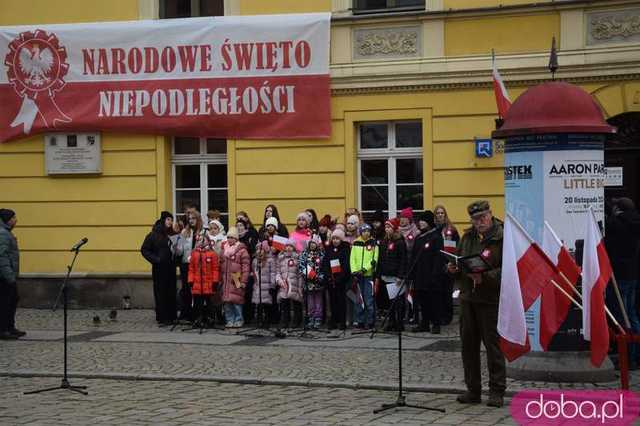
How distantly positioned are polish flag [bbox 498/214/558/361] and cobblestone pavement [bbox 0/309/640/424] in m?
0.74

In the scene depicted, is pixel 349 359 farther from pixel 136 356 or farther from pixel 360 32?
pixel 360 32

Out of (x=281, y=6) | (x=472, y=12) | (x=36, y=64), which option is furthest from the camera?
(x=36, y=64)

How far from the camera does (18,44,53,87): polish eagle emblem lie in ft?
64.4

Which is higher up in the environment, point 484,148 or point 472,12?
point 472,12

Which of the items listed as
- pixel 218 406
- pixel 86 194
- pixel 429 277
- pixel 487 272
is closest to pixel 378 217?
pixel 429 277

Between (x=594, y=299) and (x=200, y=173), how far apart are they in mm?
11975

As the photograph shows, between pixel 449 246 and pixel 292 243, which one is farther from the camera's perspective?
pixel 292 243

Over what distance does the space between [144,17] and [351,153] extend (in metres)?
4.86

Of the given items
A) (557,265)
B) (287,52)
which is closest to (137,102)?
(287,52)

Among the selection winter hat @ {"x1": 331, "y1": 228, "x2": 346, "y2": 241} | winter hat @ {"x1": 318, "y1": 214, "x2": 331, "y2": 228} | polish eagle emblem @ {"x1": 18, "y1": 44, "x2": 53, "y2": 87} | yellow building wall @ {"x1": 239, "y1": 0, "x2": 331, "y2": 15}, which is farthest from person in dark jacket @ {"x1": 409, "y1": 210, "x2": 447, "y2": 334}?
polish eagle emblem @ {"x1": 18, "y1": 44, "x2": 53, "y2": 87}

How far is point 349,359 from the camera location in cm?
1280

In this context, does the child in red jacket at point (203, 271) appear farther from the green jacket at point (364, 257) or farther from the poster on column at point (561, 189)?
the poster on column at point (561, 189)

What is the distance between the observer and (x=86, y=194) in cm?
1945

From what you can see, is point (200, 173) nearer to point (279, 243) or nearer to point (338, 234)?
point (279, 243)
